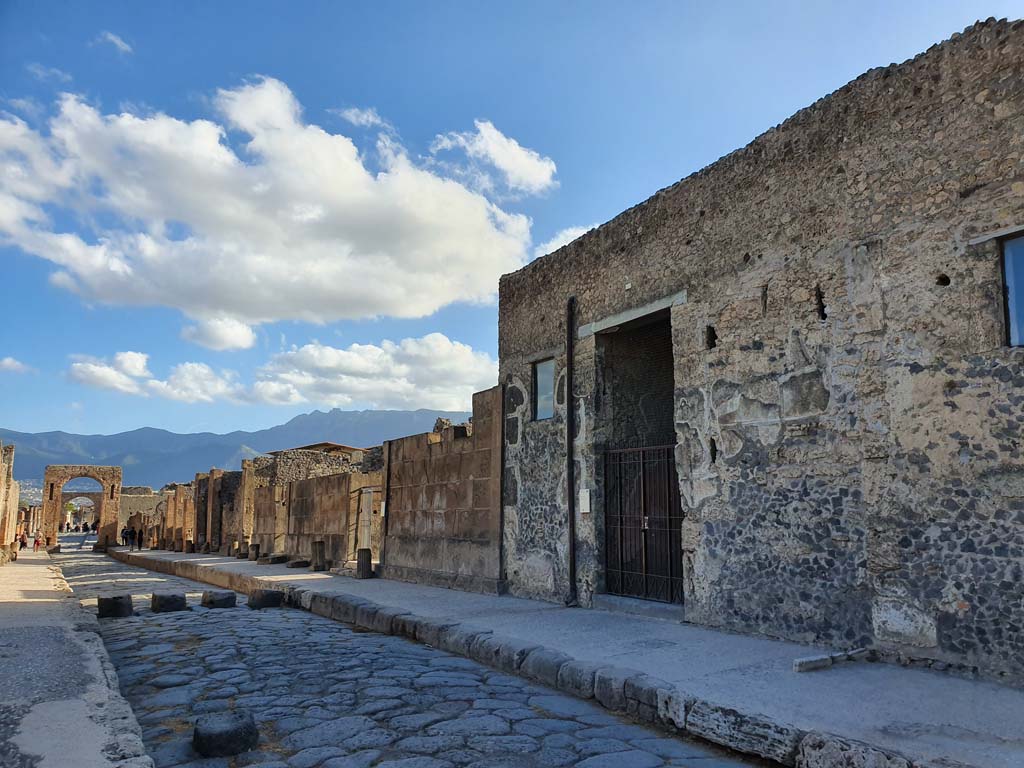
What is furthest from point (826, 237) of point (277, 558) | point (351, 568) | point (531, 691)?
point (277, 558)

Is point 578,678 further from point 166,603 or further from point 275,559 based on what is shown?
point 275,559

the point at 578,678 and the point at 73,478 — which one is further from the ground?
the point at 73,478

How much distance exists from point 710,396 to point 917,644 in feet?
10.1

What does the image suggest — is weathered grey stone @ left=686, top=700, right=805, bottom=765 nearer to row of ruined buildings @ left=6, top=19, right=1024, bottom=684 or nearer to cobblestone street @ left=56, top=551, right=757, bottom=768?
cobblestone street @ left=56, top=551, right=757, bottom=768

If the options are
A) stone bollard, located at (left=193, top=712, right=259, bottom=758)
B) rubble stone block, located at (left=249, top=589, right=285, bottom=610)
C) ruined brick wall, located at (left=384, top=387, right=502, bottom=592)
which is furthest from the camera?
ruined brick wall, located at (left=384, top=387, right=502, bottom=592)

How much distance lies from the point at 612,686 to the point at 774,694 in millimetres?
1064

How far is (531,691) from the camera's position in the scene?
5.72 meters

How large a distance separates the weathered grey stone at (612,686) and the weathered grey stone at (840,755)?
1.48 metres

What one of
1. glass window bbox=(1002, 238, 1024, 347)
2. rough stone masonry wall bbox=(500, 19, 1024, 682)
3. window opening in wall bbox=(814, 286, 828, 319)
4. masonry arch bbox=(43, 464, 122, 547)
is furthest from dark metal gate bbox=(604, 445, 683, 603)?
masonry arch bbox=(43, 464, 122, 547)

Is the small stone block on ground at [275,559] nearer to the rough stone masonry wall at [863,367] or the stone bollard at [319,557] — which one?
the stone bollard at [319,557]

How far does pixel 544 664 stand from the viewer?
19.8 ft

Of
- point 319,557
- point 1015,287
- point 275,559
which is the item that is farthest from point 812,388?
point 275,559

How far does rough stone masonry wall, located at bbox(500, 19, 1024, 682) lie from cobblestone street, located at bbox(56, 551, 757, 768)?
2541mm

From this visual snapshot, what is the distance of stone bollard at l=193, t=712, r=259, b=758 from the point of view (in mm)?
4137
